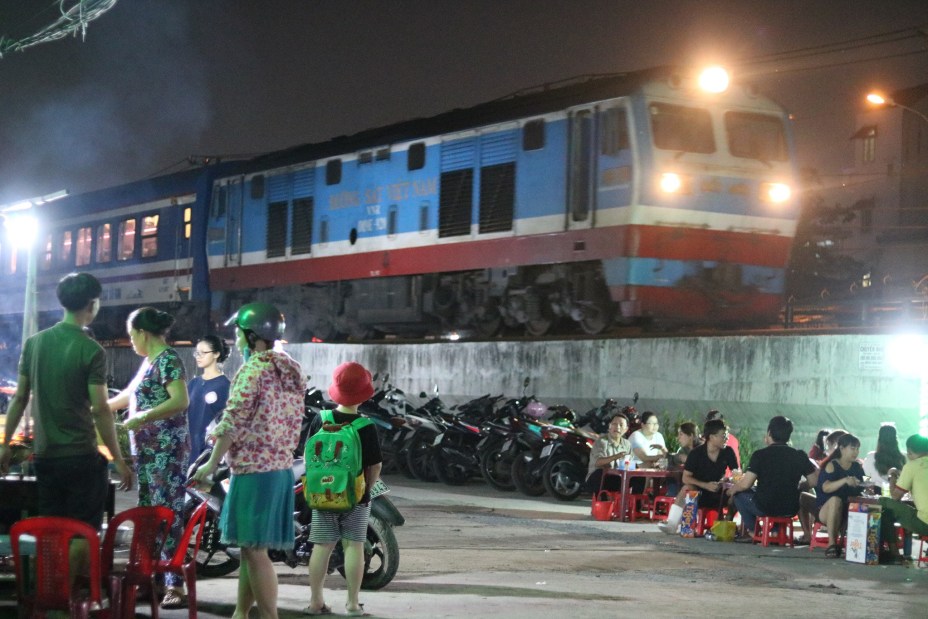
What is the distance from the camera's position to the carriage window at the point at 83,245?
32312 mm

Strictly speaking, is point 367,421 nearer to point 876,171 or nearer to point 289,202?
point 289,202

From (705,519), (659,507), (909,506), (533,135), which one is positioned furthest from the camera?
(533,135)

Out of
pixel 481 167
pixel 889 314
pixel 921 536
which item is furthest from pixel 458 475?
pixel 889 314

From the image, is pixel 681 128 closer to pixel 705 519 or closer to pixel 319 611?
pixel 705 519

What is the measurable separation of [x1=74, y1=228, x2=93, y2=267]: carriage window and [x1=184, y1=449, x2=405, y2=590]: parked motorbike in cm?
2451

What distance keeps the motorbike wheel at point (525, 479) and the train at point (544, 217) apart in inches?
128

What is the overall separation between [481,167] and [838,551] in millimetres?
10164

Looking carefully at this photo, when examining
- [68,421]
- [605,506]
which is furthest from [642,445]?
[68,421]

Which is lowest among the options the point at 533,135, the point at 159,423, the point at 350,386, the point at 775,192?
the point at 159,423

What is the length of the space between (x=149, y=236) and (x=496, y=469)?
16341mm

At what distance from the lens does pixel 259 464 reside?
6.80 m

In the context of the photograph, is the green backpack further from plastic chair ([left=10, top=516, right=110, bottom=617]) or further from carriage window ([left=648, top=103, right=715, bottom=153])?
carriage window ([left=648, top=103, right=715, bottom=153])

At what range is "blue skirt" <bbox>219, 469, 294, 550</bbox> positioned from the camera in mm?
6715

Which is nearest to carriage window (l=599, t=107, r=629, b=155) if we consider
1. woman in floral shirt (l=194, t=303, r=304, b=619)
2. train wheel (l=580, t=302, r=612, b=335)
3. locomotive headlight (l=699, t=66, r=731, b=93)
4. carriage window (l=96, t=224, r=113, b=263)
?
locomotive headlight (l=699, t=66, r=731, b=93)
